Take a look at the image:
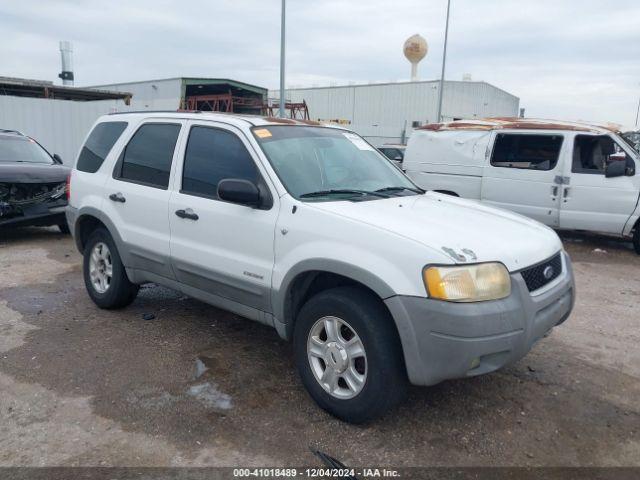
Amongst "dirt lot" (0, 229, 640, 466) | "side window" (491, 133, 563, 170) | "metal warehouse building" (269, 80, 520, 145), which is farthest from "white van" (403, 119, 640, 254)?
"metal warehouse building" (269, 80, 520, 145)

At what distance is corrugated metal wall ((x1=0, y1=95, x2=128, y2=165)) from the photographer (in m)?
15.0

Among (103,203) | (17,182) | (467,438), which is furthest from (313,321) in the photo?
(17,182)

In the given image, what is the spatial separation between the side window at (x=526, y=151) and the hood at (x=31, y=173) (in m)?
7.18

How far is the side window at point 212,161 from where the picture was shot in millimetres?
3834

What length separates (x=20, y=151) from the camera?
29.1ft

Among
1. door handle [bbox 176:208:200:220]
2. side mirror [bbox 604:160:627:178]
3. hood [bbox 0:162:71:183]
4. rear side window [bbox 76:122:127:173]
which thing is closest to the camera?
door handle [bbox 176:208:200:220]

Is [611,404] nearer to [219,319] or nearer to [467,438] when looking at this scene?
[467,438]

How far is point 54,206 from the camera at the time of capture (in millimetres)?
8266

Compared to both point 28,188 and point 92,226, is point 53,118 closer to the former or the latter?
point 28,188

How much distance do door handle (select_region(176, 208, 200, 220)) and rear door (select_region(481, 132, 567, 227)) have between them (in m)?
6.43

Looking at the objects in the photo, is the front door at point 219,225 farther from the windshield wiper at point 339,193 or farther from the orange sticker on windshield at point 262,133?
the windshield wiper at point 339,193

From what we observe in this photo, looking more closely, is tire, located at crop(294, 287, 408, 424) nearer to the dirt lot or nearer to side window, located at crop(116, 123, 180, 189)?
the dirt lot

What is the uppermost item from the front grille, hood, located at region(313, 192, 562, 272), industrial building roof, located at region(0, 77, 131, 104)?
industrial building roof, located at region(0, 77, 131, 104)

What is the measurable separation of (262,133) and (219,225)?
74cm
